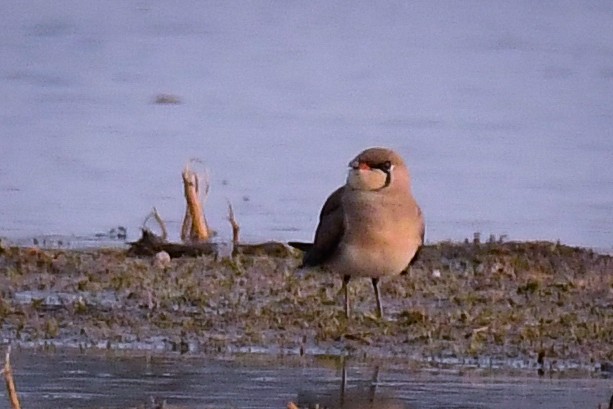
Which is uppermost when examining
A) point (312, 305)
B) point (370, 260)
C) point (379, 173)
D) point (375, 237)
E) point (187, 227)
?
point (379, 173)

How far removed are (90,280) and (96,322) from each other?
113 cm

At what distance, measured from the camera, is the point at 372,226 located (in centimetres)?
988

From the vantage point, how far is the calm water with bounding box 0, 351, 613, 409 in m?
7.97

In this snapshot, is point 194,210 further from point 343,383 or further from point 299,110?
point 299,110

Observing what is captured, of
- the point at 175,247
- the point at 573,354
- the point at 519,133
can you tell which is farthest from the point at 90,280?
the point at 519,133

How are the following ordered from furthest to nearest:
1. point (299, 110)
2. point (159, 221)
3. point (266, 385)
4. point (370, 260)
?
1. point (299, 110)
2. point (159, 221)
3. point (370, 260)
4. point (266, 385)

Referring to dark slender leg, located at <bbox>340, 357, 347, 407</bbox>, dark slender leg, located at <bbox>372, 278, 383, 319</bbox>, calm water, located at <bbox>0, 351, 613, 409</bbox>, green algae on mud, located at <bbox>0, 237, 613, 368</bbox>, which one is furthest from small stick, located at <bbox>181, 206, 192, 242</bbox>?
dark slender leg, located at <bbox>340, 357, 347, 407</bbox>

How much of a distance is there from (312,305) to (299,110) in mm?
7739

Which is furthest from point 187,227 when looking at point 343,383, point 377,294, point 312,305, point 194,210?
point 343,383

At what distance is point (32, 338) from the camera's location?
9.20 meters

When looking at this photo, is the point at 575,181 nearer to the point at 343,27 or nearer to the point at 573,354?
the point at 573,354

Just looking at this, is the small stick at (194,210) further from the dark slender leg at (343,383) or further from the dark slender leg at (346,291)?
the dark slender leg at (343,383)

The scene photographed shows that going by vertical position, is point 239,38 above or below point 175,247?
above

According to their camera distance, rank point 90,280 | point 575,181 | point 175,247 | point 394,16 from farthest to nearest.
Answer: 1. point 394,16
2. point 575,181
3. point 175,247
4. point 90,280
